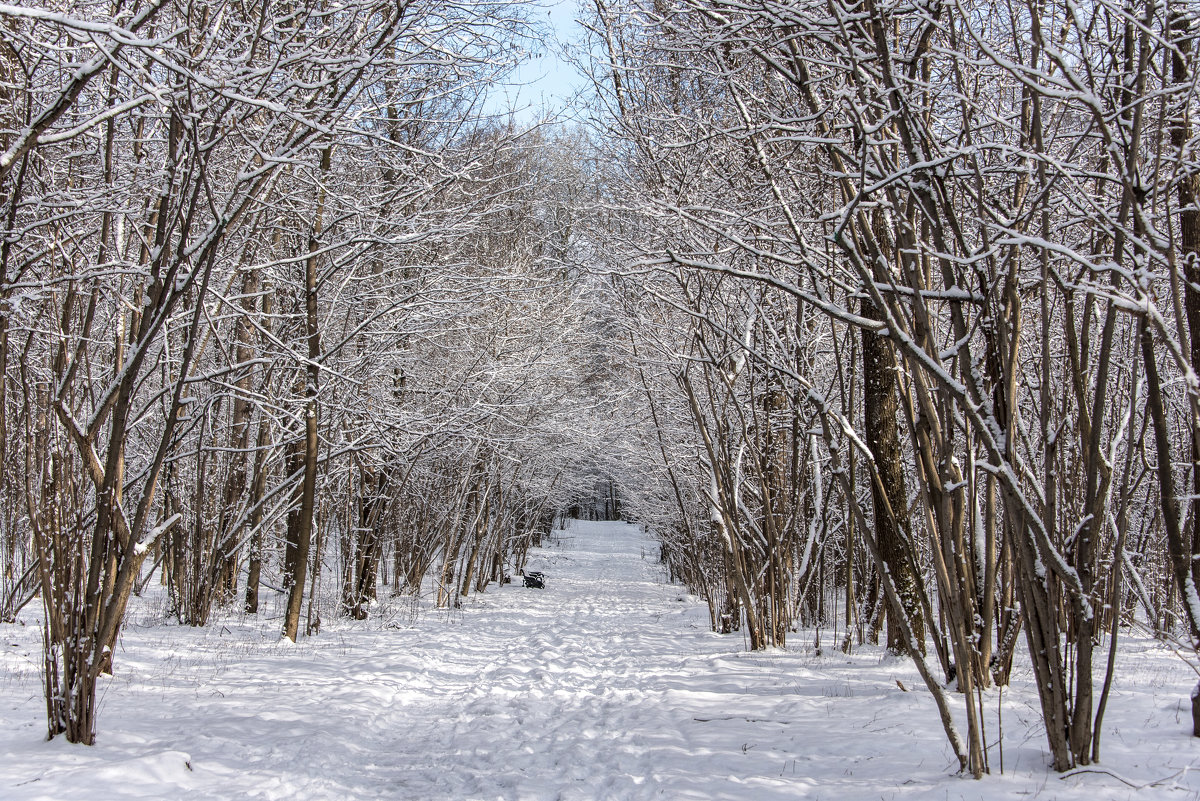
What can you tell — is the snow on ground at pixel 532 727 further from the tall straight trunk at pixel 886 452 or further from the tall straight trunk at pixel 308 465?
the tall straight trunk at pixel 886 452

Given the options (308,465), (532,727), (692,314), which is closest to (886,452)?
(692,314)

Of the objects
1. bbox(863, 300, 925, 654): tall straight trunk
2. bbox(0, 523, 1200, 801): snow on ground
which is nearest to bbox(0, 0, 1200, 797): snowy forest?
bbox(863, 300, 925, 654): tall straight trunk

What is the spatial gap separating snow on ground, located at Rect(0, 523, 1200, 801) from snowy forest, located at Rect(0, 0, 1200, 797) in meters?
0.17

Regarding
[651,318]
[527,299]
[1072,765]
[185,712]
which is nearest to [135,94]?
[185,712]

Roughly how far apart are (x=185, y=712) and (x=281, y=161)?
3.24 m

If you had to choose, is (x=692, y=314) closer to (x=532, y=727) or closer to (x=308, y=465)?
(x=532, y=727)

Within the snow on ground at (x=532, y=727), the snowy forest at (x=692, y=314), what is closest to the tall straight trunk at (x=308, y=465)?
the snowy forest at (x=692, y=314)

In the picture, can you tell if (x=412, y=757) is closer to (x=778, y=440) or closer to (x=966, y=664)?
(x=966, y=664)

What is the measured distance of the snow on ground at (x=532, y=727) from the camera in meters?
3.04

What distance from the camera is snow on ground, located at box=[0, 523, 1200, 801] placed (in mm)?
3041

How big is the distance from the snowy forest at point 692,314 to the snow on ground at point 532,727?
0.17 meters

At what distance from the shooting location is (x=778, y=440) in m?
8.88

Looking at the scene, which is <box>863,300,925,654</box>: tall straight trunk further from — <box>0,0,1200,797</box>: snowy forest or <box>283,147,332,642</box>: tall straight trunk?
<box>283,147,332,642</box>: tall straight trunk

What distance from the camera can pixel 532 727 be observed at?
4652 mm
